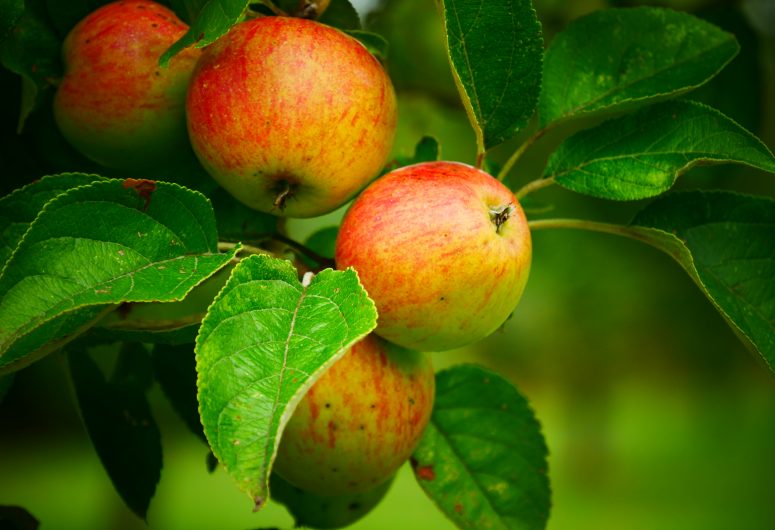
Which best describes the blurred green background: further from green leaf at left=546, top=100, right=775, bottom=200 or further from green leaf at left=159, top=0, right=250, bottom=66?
green leaf at left=159, top=0, right=250, bottom=66

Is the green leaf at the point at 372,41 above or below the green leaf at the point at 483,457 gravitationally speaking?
above

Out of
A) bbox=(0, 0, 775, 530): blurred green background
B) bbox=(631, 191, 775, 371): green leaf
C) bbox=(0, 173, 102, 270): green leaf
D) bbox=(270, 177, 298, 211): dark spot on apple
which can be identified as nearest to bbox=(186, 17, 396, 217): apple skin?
bbox=(270, 177, 298, 211): dark spot on apple

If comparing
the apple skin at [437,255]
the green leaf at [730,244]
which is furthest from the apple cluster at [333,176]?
the green leaf at [730,244]

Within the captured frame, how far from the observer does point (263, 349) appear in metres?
0.51

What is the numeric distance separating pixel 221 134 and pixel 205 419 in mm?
287

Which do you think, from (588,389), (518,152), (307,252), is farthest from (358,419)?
(588,389)

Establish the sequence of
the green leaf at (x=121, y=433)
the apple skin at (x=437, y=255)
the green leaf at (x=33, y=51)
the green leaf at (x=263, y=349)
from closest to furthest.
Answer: the green leaf at (x=263, y=349)
the apple skin at (x=437, y=255)
the green leaf at (x=33, y=51)
the green leaf at (x=121, y=433)

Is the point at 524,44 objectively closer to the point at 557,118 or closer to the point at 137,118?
the point at 557,118

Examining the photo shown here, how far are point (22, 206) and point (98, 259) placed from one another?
0.11m

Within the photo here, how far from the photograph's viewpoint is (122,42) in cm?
75

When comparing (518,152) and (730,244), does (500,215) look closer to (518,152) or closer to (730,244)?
(518,152)

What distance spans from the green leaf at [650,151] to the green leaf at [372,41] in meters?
0.20

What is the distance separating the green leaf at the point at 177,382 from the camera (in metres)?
0.94

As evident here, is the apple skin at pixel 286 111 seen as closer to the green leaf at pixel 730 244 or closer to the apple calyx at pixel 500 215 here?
the apple calyx at pixel 500 215
